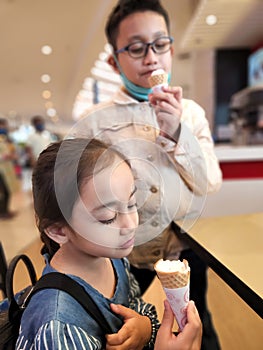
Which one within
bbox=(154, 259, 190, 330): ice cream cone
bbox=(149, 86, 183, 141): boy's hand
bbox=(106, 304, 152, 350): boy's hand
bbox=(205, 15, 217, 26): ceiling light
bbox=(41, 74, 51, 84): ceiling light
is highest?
bbox=(205, 15, 217, 26): ceiling light

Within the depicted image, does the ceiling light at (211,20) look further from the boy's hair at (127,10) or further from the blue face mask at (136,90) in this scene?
the blue face mask at (136,90)

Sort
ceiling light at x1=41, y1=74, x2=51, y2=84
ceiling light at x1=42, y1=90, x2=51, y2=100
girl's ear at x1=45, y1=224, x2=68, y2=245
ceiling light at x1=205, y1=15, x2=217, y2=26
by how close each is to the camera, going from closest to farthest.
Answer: girl's ear at x1=45, y1=224, x2=68, y2=245 < ceiling light at x1=205, y1=15, x2=217, y2=26 < ceiling light at x1=41, y1=74, x2=51, y2=84 < ceiling light at x1=42, y1=90, x2=51, y2=100

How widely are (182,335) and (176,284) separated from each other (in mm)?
97

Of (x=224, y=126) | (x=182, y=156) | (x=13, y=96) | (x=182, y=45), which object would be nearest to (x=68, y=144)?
(x=182, y=156)

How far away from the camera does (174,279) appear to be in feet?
1.82

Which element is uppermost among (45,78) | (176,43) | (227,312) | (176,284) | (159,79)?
(45,78)

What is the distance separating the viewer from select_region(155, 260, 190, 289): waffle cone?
55 centimetres

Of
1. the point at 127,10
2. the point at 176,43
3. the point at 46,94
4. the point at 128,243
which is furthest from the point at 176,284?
the point at 46,94

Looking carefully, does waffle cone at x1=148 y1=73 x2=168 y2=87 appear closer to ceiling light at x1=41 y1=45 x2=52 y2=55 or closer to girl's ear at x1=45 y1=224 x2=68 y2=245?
girl's ear at x1=45 y1=224 x2=68 y2=245

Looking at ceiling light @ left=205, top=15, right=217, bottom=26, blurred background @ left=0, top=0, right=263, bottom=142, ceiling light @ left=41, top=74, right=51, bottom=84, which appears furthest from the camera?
ceiling light @ left=41, top=74, right=51, bottom=84

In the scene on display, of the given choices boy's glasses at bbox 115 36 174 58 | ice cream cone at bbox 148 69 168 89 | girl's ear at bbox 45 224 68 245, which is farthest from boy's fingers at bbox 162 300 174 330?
boy's glasses at bbox 115 36 174 58

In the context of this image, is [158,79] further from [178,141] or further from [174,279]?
[174,279]

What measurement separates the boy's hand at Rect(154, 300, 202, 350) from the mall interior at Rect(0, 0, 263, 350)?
6.6 inches

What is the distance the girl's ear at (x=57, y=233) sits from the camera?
65 cm
